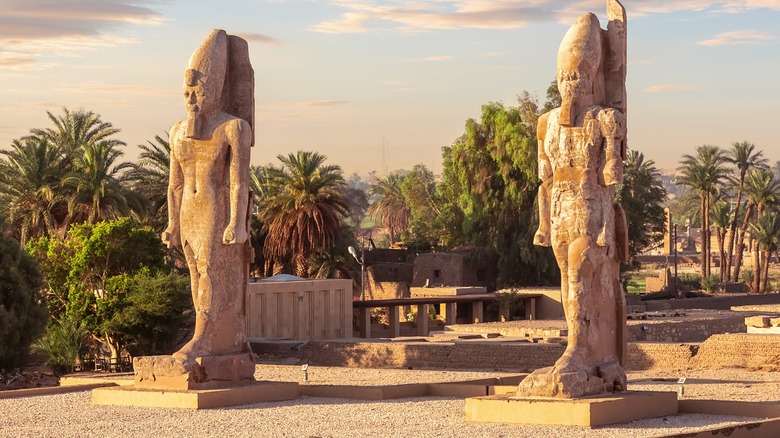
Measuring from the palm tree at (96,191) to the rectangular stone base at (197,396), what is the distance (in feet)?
70.6

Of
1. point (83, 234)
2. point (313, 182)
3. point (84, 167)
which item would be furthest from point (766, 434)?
point (313, 182)

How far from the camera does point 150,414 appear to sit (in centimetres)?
1244

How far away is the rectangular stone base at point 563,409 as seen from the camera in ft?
36.2

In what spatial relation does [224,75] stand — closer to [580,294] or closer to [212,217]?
[212,217]

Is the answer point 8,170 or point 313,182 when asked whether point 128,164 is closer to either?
point 8,170

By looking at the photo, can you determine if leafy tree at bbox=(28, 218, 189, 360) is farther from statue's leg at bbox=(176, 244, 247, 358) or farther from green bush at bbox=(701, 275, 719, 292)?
green bush at bbox=(701, 275, 719, 292)

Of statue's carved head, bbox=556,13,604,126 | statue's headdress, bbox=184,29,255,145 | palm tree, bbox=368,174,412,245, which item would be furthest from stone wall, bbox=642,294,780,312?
palm tree, bbox=368,174,412,245

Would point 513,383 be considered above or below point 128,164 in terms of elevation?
below

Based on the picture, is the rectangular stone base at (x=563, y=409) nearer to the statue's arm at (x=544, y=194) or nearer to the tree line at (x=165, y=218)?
the statue's arm at (x=544, y=194)

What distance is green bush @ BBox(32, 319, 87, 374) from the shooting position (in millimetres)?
24250

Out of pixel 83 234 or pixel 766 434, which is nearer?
pixel 766 434

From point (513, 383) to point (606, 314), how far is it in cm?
285

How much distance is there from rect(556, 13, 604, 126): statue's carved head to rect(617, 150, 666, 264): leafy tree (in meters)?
42.5

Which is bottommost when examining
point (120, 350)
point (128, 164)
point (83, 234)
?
point (120, 350)
